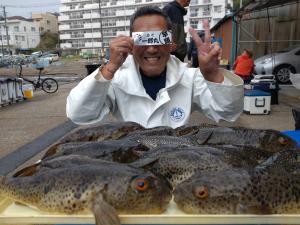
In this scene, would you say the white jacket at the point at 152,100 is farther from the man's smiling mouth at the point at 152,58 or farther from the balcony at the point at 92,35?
the balcony at the point at 92,35

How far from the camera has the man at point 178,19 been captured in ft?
18.1

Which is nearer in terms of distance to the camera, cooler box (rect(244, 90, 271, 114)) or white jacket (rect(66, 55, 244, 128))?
white jacket (rect(66, 55, 244, 128))

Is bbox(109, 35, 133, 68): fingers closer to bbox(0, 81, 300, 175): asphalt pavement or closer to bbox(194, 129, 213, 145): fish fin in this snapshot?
bbox(194, 129, 213, 145): fish fin

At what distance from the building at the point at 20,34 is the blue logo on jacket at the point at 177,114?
4000 inches

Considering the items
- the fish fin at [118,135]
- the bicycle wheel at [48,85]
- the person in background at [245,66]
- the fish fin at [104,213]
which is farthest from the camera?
the bicycle wheel at [48,85]

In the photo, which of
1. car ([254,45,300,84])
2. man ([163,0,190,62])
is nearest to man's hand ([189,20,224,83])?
man ([163,0,190,62])

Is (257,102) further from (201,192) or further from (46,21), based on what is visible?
(46,21)

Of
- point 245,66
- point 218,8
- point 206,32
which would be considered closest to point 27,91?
point 245,66

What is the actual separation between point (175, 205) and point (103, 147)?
494 mm

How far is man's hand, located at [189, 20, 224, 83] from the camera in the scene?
2.34 m

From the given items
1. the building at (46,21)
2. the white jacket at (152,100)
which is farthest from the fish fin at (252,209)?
the building at (46,21)

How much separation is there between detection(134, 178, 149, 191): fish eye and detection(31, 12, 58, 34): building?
4513 inches

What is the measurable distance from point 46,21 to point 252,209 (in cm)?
11996

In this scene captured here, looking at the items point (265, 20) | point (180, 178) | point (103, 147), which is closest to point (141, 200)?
point (180, 178)
